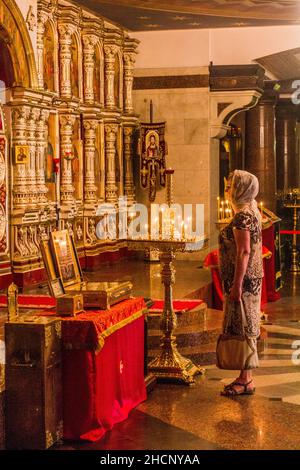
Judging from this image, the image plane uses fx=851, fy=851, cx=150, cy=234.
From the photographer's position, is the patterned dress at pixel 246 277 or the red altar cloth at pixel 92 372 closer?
the red altar cloth at pixel 92 372

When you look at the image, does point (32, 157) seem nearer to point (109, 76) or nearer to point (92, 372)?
point (109, 76)

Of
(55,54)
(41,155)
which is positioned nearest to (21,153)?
(41,155)

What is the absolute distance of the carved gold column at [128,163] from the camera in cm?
1413

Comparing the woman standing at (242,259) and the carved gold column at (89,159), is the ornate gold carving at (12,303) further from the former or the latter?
the carved gold column at (89,159)

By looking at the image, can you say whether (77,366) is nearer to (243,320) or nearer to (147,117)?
(243,320)

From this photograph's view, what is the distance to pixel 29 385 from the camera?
4941 millimetres

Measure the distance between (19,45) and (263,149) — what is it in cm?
693

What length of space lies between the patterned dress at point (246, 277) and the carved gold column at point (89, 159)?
6.75m

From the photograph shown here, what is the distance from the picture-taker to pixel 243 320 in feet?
20.1

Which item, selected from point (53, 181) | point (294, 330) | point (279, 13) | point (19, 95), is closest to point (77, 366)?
point (294, 330)

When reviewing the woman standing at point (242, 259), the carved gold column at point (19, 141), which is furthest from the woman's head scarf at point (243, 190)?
the carved gold column at point (19, 141)

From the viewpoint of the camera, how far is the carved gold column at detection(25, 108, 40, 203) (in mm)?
10438

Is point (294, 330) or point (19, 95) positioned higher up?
point (19, 95)
